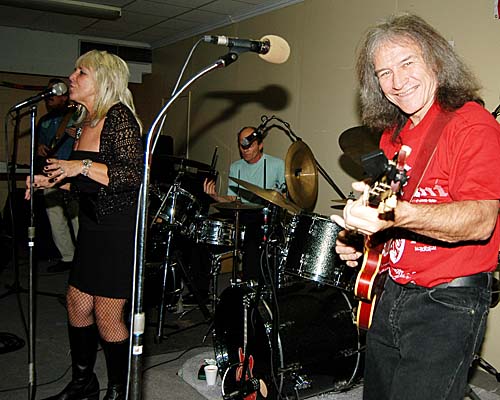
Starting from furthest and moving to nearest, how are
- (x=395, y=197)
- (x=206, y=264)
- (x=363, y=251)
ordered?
(x=206, y=264) → (x=363, y=251) → (x=395, y=197)

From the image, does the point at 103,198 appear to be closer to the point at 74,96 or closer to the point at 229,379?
the point at 74,96

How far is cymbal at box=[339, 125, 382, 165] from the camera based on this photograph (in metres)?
3.69

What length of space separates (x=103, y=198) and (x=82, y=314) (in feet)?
1.92

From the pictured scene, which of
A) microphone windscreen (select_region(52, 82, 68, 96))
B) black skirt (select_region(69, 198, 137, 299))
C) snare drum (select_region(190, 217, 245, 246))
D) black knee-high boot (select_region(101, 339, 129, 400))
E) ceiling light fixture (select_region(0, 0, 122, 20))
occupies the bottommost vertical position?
black knee-high boot (select_region(101, 339, 129, 400))

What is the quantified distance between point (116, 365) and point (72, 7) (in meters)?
4.88

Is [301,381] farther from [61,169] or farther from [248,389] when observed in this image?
[61,169]

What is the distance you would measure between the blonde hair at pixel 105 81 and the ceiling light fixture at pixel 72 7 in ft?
13.4

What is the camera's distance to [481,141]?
4.80ft

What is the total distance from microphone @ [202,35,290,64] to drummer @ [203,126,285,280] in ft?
8.85

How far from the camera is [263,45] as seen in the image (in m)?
1.68

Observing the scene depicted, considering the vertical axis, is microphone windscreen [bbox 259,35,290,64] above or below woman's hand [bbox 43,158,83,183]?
above

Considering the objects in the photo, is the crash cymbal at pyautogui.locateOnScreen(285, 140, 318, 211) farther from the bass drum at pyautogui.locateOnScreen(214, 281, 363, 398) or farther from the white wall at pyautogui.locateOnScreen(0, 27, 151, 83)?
the white wall at pyautogui.locateOnScreen(0, 27, 151, 83)

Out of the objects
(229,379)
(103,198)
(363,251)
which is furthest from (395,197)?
(229,379)

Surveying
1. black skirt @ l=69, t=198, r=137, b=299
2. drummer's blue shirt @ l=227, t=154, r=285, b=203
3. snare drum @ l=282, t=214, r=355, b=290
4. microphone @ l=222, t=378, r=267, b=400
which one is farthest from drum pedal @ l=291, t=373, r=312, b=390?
drummer's blue shirt @ l=227, t=154, r=285, b=203
